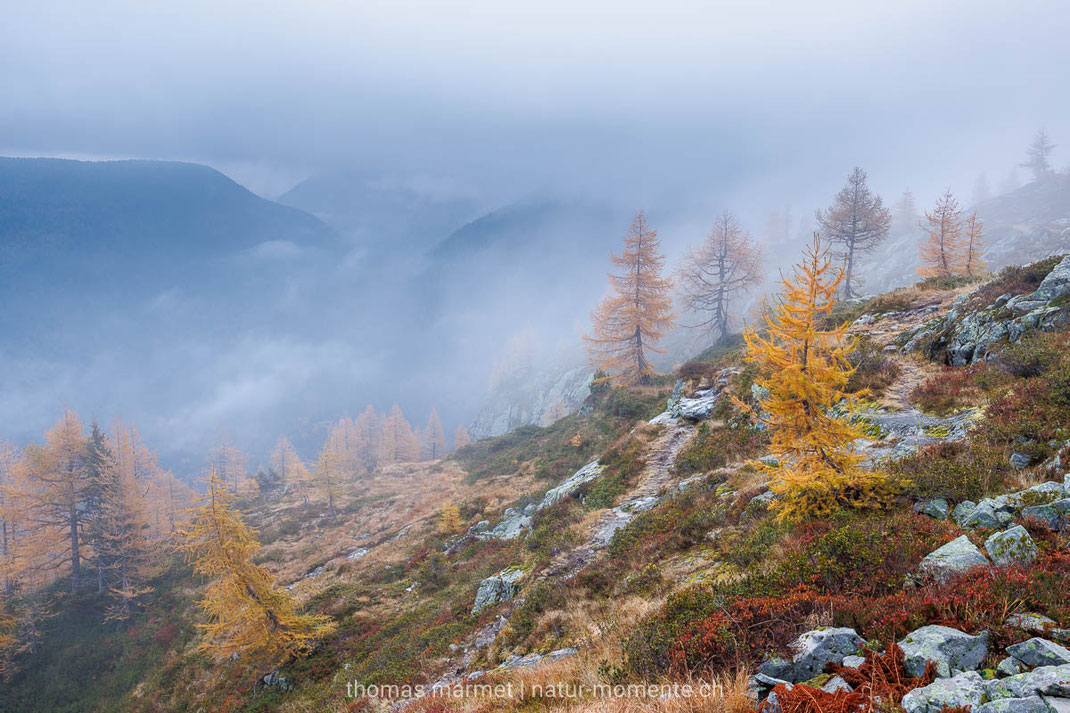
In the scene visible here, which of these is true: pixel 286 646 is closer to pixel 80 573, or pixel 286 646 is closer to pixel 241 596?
pixel 241 596

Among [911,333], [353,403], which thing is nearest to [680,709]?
[911,333]

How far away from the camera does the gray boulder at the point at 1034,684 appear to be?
2545mm

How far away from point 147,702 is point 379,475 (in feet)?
101

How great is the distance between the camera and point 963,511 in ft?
19.2

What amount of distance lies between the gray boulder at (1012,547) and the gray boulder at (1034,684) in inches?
84.9

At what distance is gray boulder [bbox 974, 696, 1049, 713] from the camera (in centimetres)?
245

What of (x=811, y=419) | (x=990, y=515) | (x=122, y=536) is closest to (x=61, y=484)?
(x=122, y=536)

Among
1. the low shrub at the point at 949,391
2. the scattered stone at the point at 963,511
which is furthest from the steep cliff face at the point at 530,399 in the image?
the scattered stone at the point at 963,511

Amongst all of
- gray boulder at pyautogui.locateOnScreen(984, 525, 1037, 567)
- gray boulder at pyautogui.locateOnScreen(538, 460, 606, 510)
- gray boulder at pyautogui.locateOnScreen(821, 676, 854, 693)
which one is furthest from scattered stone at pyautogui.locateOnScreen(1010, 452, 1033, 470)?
gray boulder at pyautogui.locateOnScreen(538, 460, 606, 510)

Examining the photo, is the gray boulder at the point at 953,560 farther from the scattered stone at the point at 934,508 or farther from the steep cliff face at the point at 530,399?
the steep cliff face at the point at 530,399

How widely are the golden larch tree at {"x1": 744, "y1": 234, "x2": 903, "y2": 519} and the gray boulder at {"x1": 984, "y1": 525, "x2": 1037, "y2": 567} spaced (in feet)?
7.82

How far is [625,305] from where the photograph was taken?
33.1 m

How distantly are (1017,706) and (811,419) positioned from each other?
5629 millimetres

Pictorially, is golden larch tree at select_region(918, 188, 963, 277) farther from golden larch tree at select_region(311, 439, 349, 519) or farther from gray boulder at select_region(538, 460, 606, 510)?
golden larch tree at select_region(311, 439, 349, 519)
